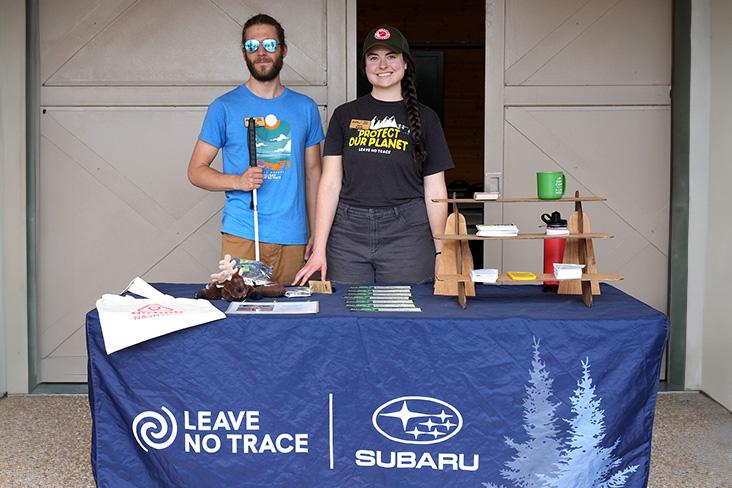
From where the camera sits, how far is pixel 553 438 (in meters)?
2.68

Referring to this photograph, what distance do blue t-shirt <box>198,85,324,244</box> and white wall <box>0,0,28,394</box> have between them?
4.51 feet

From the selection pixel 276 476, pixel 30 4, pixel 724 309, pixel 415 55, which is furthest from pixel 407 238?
pixel 415 55

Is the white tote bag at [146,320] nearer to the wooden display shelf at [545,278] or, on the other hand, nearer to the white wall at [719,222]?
the wooden display shelf at [545,278]

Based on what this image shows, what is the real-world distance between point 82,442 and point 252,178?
4.73 ft

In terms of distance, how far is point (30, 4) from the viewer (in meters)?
4.47

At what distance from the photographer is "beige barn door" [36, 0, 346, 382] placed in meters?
4.53

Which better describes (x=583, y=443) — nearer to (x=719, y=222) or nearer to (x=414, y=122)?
(x=414, y=122)

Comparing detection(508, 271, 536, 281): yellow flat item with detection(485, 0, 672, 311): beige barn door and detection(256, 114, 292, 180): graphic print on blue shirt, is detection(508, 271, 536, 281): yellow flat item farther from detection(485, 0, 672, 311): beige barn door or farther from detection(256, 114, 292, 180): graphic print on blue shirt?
detection(485, 0, 672, 311): beige barn door

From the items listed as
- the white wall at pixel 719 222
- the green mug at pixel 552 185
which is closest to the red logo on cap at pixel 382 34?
the green mug at pixel 552 185

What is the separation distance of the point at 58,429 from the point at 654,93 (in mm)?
3373

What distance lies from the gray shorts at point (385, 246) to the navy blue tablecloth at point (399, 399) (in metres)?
0.72

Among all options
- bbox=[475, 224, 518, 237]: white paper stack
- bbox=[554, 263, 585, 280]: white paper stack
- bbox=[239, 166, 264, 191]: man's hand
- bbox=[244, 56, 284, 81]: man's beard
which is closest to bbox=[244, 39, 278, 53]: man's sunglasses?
bbox=[244, 56, 284, 81]: man's beard

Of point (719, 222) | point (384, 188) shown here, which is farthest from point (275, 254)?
point (719, 222)

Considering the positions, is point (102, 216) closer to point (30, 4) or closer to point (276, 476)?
point (30, 4)
